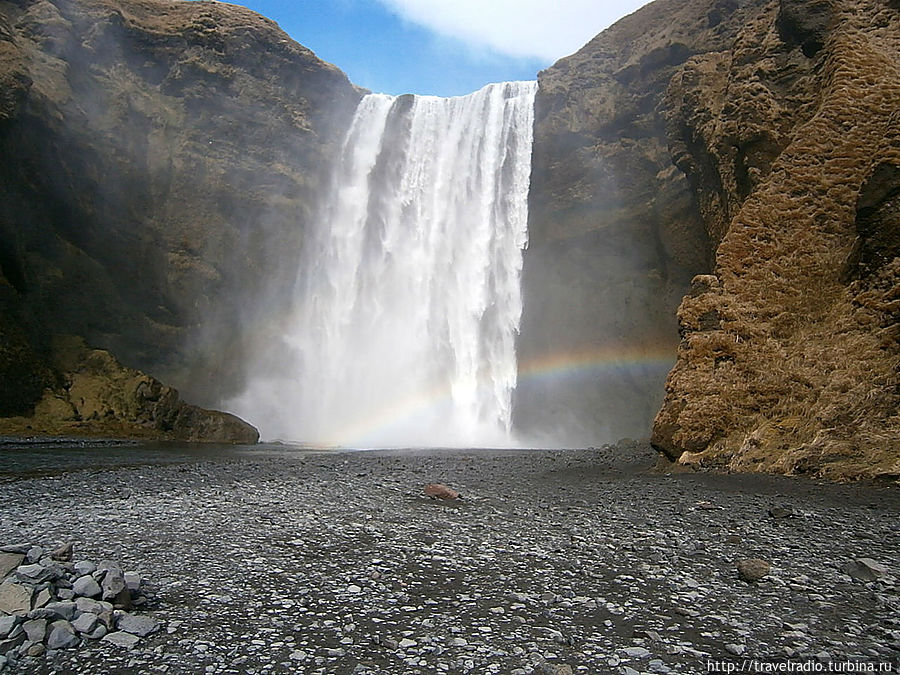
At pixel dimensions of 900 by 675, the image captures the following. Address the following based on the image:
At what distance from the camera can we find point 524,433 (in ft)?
116

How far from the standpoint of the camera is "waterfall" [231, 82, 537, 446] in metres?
37.0

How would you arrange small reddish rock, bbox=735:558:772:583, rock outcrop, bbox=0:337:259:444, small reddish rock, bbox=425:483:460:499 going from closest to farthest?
small reddish rock, bbox=735:558:772:583 → small reddish rock, bbox=425:483:460:499 → rock outcrop, bbox=0:337:259:444

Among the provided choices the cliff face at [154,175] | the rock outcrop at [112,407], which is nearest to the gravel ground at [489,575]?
the rock outcrop at [112,407]

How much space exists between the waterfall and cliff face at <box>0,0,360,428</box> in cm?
323

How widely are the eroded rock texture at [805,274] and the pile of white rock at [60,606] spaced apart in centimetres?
879

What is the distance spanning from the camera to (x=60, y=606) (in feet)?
12.3

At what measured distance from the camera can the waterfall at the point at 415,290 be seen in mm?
37031

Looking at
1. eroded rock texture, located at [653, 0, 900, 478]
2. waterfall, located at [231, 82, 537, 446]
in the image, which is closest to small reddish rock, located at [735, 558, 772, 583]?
eroded rock texture, located at [653, 0, 900, 478]

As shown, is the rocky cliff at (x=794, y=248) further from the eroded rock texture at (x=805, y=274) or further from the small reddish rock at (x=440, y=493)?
the small reddish rock at (x=440, y=493)

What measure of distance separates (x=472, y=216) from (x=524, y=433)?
48.2 ft

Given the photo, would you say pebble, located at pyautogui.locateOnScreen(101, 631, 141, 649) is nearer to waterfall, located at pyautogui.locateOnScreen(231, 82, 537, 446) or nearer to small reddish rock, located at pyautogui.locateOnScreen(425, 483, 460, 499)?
small reddish rock, located at pyautogui.locateOnScreen(425, 483, 460, 499)

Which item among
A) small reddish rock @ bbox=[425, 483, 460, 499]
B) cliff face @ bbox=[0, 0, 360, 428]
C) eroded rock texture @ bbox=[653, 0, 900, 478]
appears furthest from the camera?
cliff face @ bbox=[0, 0, 360, 428]

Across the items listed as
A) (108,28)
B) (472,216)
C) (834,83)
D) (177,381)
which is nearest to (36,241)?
(177,381)

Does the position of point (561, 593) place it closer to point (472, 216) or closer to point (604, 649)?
point (604, 649)
